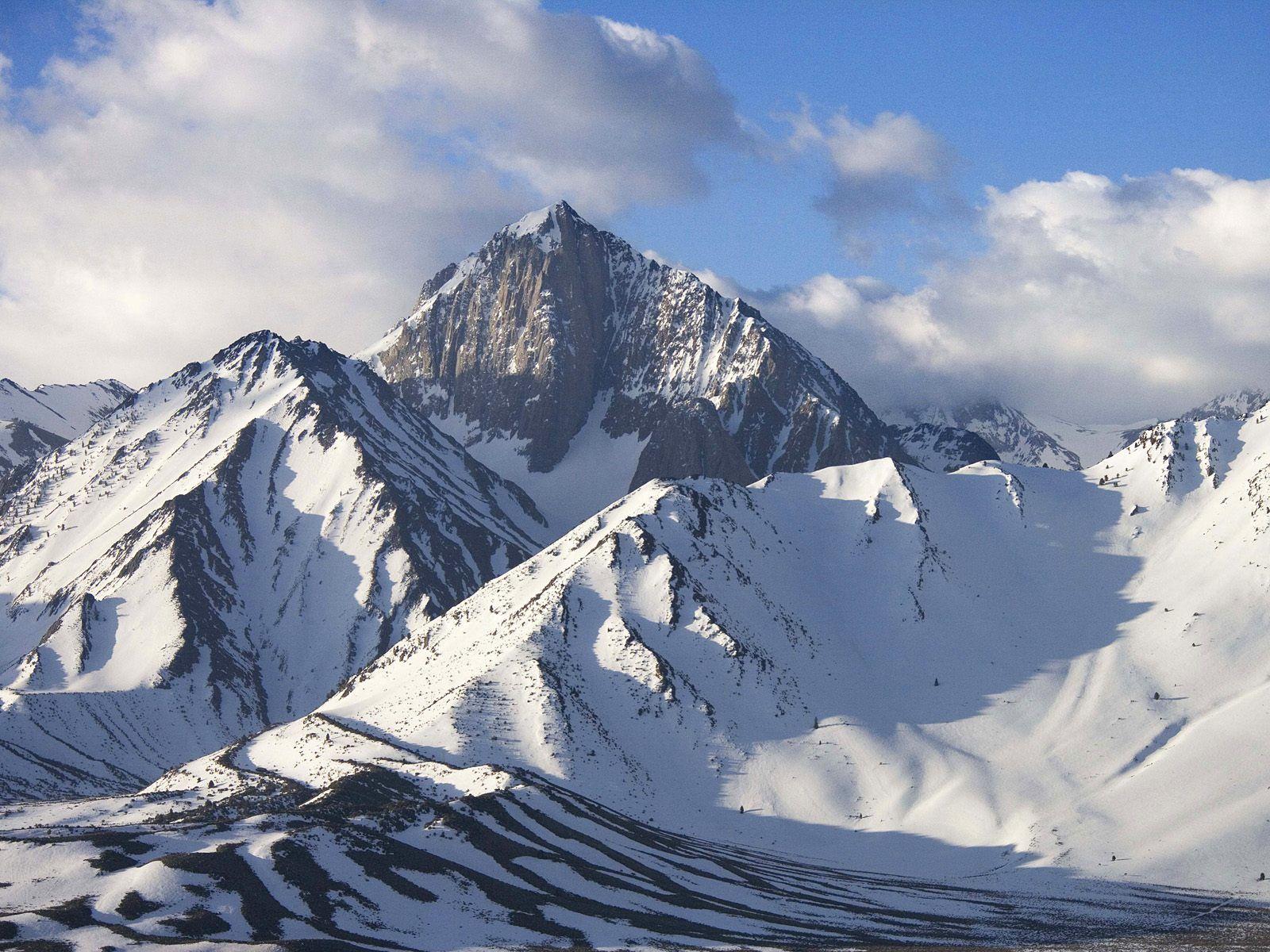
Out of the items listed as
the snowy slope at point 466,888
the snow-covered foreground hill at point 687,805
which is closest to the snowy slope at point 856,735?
the snow-covered foreground hill at point 687,805

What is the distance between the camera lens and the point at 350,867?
10325 cm

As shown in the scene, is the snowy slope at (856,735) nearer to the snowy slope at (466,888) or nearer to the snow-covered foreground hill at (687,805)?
the snow-covered foreground hill at (687,805)

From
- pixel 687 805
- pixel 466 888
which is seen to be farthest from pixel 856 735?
pixel 466 888

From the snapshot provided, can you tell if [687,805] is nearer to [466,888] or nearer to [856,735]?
[856,735]

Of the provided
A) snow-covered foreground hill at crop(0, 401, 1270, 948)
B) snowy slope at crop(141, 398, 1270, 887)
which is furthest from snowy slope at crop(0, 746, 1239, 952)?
snowy slope at crop(141, 398, 1270, 887)

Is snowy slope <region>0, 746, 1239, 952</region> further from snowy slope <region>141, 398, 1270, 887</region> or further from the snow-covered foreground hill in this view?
snowy slope <region>141, 398, 1270, 887</region>

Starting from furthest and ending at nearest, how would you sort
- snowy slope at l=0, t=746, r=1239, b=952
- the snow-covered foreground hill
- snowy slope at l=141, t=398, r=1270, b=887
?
snowy slope at l=141, t=398, r=1270, b=887, the snow-covered foreground hill, snowy slope at l=0, t=746, r=1239, b=952

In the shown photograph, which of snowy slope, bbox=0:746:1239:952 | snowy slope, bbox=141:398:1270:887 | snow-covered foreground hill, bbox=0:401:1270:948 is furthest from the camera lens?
snowy slope, bbox=141:398:1270:887

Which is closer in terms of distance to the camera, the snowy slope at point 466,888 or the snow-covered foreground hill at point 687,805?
the snowy slope at point 466,888

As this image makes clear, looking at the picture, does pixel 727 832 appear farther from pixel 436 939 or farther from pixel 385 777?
pixel 436 939

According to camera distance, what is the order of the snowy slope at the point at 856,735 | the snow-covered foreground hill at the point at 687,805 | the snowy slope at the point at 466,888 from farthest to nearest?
the snowy slope at the point at 856,735, the snow-covered foreground hill at the point at 687,805, the snowy slope at the point at 466,888

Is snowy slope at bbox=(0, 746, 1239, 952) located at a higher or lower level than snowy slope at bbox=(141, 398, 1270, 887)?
lower

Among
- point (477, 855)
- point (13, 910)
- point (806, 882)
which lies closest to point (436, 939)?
point (477, 855)

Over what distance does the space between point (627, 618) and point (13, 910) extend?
114m
